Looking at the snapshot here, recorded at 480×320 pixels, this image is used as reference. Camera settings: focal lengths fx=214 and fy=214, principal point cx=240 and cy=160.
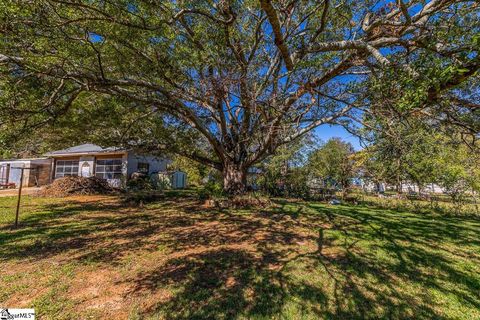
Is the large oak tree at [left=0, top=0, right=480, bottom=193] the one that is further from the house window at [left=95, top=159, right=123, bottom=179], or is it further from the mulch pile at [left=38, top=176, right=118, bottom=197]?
the house window at [left=95, top=159, right=123, bottom=179]

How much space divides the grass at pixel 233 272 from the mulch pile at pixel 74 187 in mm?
7246

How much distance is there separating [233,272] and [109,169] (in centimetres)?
1747

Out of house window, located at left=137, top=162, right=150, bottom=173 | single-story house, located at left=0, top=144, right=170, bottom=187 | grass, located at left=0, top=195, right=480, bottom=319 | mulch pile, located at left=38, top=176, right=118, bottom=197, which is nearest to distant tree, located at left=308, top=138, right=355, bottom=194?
grass, located at left=0, top=195, right=480, bottom=319

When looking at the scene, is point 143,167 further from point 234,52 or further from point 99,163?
point 234,52

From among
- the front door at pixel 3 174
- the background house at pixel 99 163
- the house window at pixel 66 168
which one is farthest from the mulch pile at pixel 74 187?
the front door at pixel 3 174

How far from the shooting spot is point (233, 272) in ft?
12.0

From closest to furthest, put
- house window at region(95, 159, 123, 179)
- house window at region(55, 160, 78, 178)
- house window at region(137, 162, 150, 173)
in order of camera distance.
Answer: house window at region(95, 159, 123, 179) < house window at region(55, 160, 78, 178) < house window at region(137, 162, 150, 173)

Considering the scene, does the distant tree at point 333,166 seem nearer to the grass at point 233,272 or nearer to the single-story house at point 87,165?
the grass at point 233,272

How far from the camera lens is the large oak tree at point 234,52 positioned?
3.68m

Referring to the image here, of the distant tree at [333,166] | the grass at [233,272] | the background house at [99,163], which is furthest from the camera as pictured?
the background house at [99,163]

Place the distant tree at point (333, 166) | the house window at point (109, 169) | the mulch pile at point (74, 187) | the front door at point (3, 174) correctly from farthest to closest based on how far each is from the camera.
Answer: the front door at point (3, 174), the house window at point (109, 169), the distant tree at point (333, 166), the mulch pile at point (74, 187)

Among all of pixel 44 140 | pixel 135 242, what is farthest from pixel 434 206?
pixel 44 140

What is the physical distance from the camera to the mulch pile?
13.0 meters

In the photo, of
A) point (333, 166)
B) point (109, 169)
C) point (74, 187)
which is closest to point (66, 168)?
point (109, 169)
